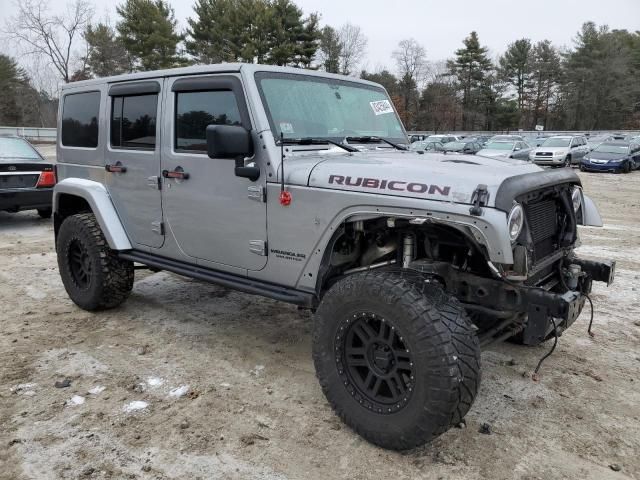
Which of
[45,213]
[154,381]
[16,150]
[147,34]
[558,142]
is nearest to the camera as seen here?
[154,381]

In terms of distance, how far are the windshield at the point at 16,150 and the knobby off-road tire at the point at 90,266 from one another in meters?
5.47

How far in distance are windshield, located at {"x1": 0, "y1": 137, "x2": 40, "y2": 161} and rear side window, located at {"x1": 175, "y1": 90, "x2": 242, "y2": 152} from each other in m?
6.93

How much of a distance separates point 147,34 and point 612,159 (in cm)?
3634

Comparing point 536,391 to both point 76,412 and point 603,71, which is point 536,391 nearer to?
point 76,412

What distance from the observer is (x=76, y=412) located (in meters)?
3.22

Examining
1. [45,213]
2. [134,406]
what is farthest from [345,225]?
[45,213]

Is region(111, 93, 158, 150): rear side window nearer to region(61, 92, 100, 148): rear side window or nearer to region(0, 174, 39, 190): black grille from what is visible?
region(61, 92, 100, 148): rear side window

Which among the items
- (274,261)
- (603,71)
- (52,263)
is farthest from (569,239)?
(603,71)

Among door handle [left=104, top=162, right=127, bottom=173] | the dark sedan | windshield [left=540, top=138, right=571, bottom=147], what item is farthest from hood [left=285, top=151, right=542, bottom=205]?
windshield [left=540, top=138, right=571, bottom=147]

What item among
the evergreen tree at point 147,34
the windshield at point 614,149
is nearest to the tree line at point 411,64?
the evergreen tree at point 147,34

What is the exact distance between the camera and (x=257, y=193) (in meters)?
3.39

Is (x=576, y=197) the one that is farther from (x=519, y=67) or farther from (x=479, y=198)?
(x=519, y=67)

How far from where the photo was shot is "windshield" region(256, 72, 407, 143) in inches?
138

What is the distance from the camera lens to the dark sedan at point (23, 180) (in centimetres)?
886
